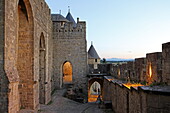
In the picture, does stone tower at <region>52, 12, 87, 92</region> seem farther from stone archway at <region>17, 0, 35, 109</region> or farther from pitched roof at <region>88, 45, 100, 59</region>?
pitched roof at <region>88, 45, 100, 59</region>

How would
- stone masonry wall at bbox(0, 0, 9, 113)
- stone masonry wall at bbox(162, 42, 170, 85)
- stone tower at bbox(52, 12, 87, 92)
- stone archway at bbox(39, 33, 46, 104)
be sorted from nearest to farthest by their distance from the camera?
stone masonry wall at bbox(162, 42, 170, 85) < stone masonry wall at bbox(0, 0, 9, 113) < stone archway at bbox(39, 33, 46, 104) < stone tower at bbox(52, 12, 87, 92)

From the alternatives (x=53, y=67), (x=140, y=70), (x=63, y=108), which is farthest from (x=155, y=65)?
(x=53, y=67)

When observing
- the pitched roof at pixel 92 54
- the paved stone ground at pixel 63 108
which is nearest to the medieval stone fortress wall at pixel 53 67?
the paved stone ground at pixel 63 108

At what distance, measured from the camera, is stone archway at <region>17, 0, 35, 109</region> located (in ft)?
28.5

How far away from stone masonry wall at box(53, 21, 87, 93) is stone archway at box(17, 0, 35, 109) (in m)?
8.59

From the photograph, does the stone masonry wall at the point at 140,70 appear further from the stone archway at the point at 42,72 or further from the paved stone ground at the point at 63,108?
the stone archway at the point at 42,72

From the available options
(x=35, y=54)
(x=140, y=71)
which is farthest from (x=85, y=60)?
(x=140, y=71)

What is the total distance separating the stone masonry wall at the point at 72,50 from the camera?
57.3 feet

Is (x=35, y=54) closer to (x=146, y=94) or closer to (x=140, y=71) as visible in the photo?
(x=140, y=71)

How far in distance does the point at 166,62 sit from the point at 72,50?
13.2m

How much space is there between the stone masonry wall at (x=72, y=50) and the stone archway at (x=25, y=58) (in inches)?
338

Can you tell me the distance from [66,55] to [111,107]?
26.9ft

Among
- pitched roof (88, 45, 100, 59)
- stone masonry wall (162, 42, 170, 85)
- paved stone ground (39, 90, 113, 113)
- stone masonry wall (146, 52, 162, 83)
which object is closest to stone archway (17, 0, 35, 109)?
paved stone ground (39, 90, 113, 113)

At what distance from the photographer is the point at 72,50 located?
57.7 feet
